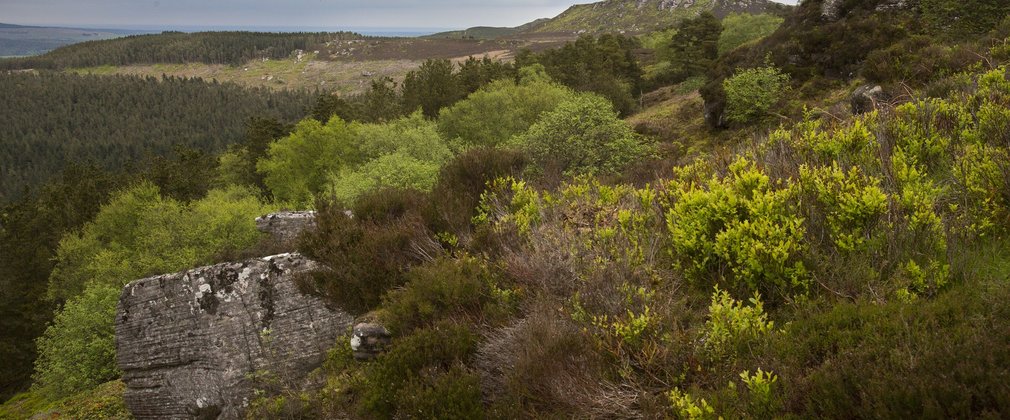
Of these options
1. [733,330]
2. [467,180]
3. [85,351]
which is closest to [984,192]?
[733,330]

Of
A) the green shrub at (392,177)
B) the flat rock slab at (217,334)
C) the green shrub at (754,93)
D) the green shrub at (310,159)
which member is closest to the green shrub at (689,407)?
the flat rock slab at (217,334)

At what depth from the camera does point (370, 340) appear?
8.27 metres

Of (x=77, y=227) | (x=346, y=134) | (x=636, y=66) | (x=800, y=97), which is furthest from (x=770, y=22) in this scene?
(x=77, y=227)

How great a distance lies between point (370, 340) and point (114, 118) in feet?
689

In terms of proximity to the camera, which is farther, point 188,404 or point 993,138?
point 188,404

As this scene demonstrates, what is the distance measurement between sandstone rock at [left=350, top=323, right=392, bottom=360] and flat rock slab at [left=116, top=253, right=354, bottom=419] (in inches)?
81.9

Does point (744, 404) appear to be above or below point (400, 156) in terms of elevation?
above

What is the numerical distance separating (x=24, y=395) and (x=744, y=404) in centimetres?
4430

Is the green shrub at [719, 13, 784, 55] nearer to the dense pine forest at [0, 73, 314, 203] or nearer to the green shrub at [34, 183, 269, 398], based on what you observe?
the green shrub at [34, 183, 269, 398]

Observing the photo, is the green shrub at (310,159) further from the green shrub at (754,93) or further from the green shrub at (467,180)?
the green shrub at (467,180)

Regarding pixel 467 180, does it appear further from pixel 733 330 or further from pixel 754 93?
pixel 754 93

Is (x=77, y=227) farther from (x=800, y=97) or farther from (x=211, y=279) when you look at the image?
(x=800, y=97)

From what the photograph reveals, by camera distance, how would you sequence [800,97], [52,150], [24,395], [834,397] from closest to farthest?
1. [834,397]
2. [800,97]
3. [24,395]
4. [52,150]

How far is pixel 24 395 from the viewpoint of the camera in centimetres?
3192
